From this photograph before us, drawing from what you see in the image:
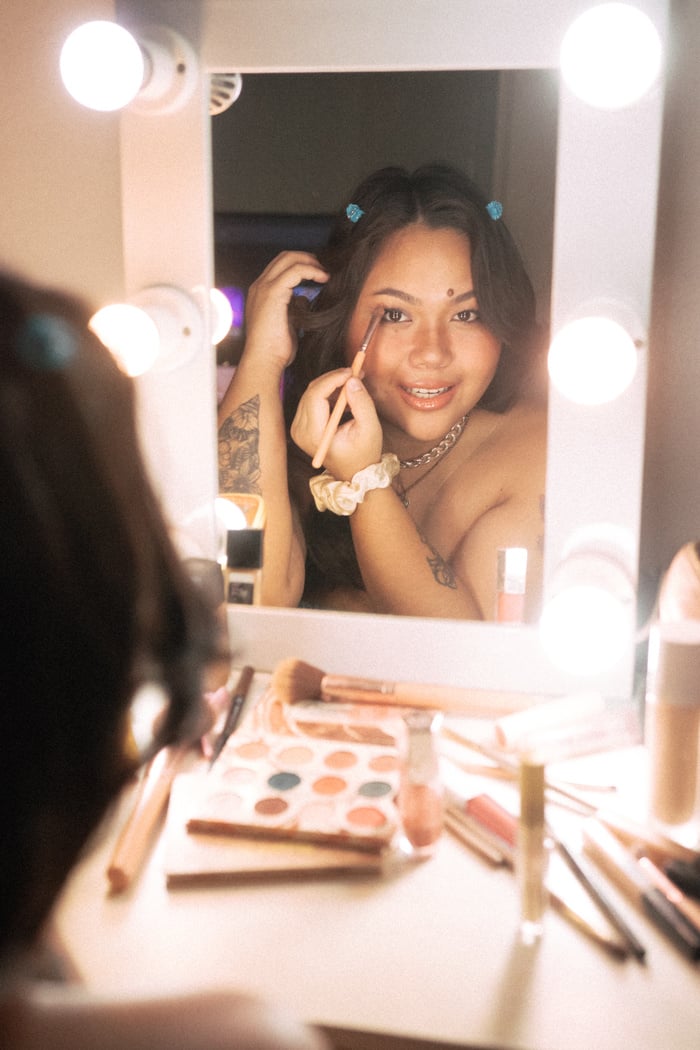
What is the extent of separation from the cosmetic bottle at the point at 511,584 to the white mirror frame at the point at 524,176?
13 mm

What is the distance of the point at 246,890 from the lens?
20.4 inches

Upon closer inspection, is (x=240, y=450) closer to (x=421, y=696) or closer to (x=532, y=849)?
(x=421, y=696)

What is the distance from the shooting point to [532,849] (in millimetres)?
495

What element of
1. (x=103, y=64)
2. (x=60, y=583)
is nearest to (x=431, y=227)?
(x=103, y=64)

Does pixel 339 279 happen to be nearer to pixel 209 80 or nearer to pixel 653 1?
pixel 209 80

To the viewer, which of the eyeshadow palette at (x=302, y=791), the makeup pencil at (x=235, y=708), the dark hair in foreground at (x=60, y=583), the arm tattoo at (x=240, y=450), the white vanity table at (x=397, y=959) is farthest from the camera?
the arm tattoo at (x=240, y=450)

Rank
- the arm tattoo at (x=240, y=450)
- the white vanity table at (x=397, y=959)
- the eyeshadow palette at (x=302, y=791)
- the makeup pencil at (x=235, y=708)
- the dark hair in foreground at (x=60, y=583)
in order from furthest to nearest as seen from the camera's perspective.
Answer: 1. the arm tattoo at (x=240, y=450)
2. the makeup pencil at (x=235, y=708)
3. the eyeshadow palette at (x=302, y=791)
4. the white vanity table at (x=397, y=959)
5. the dark hair in foreground at (x=60, y=583)

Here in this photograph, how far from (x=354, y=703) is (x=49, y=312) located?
0.45m

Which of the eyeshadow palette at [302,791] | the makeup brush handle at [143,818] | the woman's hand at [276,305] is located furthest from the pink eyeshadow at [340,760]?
the woman's hand at [276,305]

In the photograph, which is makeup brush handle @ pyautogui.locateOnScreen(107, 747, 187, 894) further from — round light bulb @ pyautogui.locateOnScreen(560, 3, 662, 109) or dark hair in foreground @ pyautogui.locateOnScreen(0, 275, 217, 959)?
round light bulb @ pyautogui.locateOnScreen(560, 3, 662, 109)

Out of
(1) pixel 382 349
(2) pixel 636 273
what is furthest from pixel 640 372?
(1) pixel 382 349

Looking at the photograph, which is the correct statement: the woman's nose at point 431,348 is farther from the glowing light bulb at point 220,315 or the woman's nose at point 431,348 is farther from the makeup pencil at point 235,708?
the makeup pencil at point 235,708

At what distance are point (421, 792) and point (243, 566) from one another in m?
0.29

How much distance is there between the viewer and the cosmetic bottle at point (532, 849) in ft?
1.60
